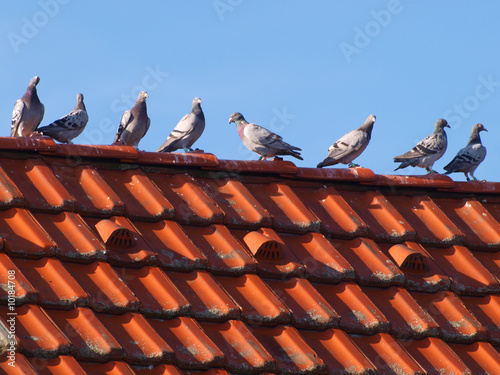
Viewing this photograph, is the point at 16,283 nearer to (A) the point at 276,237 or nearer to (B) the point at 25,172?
(B) the point at 25,172

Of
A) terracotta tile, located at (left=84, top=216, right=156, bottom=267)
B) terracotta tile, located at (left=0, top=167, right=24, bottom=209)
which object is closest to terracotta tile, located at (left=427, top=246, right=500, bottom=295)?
terracotta tile, located at (left=84, top=216, right=156, bottom=267)

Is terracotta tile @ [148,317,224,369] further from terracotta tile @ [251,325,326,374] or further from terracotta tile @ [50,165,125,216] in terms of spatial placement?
terracotta tile @ [50,165,125,216]

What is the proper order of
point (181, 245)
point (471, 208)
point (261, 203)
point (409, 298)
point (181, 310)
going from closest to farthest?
point (181, 310) < point (181, 245) < point (409, 298) < point (261, 203) < point (471, 208)

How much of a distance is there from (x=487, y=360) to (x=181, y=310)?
168cm

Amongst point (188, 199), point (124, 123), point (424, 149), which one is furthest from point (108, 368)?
point (424, 149)

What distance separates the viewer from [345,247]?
4477 millimetres

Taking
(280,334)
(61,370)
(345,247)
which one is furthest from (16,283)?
(345,247)

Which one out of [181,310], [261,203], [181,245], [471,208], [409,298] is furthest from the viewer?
[471,208]

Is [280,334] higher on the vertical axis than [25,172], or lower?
lower

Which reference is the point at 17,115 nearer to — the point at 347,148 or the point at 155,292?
the point at 347,148

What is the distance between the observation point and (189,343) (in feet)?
11.2

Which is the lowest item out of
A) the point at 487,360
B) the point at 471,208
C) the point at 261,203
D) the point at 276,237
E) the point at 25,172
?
the point at 487,360

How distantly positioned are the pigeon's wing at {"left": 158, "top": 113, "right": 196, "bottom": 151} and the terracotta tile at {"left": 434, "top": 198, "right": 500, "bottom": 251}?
12.9 ft

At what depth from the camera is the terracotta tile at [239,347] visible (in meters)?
3.40
